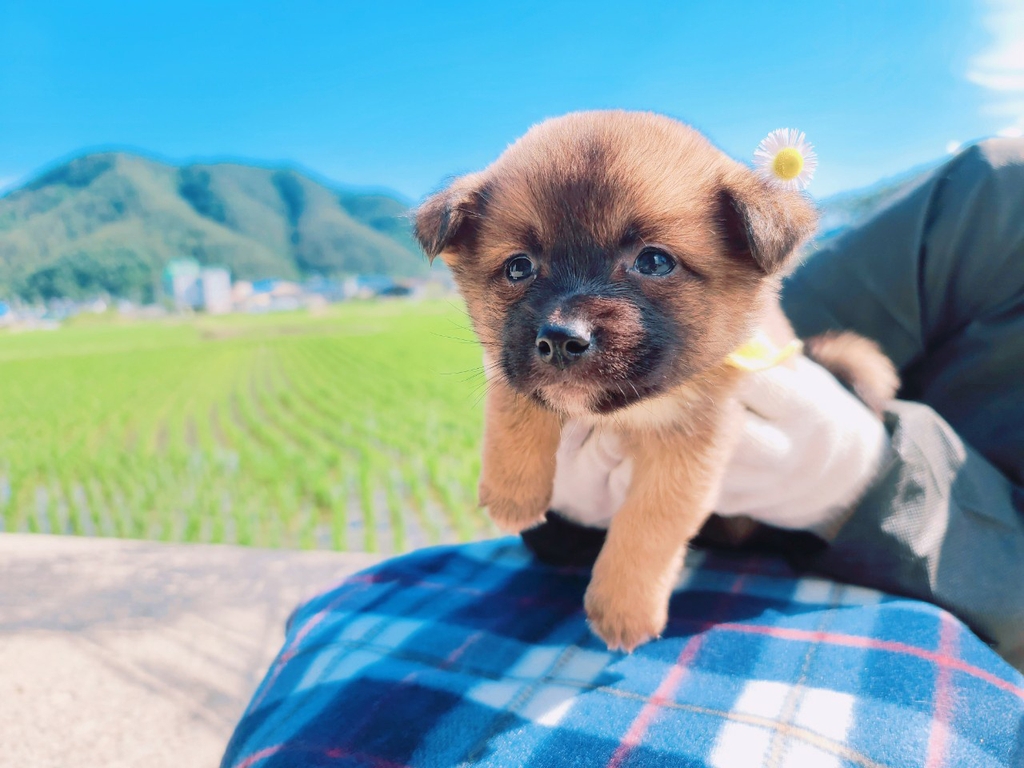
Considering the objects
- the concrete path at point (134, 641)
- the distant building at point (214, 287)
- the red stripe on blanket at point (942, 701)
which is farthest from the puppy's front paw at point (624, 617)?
the distant building at point (214, 287)

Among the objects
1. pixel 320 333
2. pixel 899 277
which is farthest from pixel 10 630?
pixel 320 333

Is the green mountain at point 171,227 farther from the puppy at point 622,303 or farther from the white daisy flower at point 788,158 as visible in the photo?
the white daisy flower at point 788,158

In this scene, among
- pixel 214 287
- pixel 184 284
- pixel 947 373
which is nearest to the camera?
pixel 947 373

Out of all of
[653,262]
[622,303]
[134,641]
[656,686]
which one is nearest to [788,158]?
[653,262]

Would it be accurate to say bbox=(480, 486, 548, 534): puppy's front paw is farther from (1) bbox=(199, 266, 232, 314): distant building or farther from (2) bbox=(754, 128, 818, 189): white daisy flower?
(1) bbox=(199, 266, 232, 314): distant building

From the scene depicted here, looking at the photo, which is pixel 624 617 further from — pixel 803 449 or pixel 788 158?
pixel 788 158

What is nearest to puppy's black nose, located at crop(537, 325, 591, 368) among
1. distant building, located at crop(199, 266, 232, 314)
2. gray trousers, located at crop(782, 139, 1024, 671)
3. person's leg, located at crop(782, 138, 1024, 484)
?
gray trousers, located at crop(782, 139, 1024, 671)

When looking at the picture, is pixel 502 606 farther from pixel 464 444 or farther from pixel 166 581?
pixel 464 444
